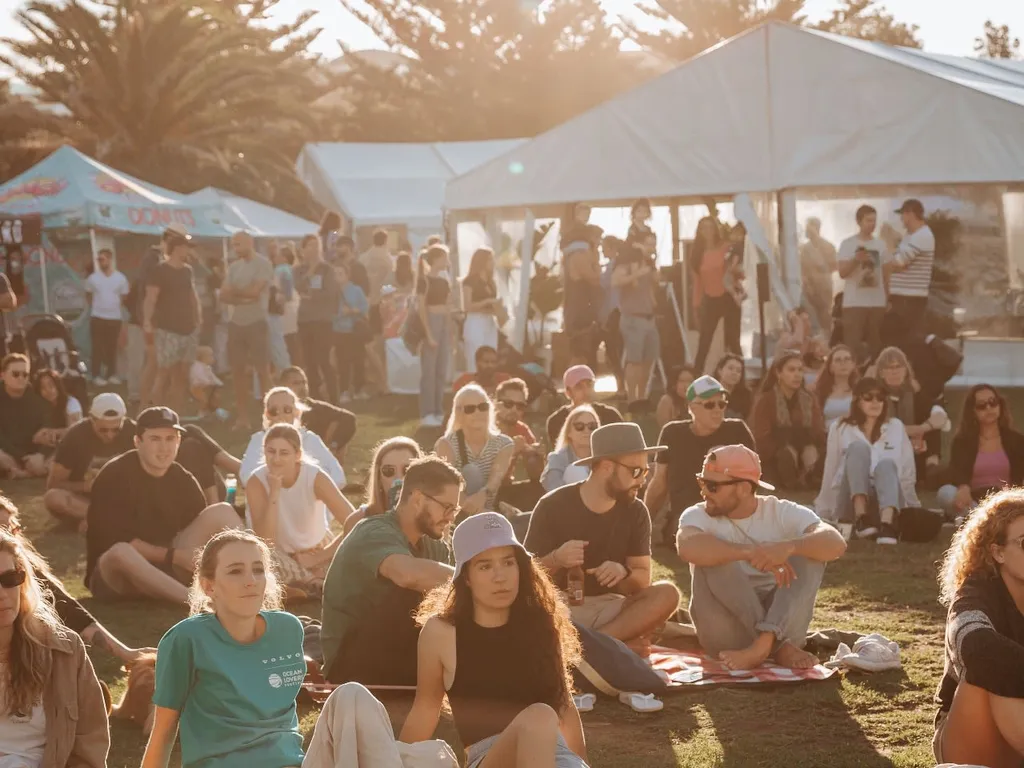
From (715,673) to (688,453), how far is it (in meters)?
2.71

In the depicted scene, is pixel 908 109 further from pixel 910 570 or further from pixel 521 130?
pixel 521 130

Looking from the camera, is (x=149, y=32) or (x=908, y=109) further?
(x=149, y=32)

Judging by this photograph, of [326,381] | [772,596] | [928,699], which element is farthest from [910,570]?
[326,381]

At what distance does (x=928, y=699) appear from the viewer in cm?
686

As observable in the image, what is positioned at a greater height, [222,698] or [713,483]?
[713,483]

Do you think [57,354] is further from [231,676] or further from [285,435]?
[231,676]

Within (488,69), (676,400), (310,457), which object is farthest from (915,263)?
(488,69)

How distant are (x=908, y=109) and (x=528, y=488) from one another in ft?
24.3

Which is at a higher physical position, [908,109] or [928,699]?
[908,109]

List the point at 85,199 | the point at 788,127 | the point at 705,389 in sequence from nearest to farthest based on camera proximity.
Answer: the point at 705,389
the point at 788,127
the point at 85,199

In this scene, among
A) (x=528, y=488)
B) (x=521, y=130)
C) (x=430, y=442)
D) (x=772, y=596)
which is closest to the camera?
(x=772, y=596)

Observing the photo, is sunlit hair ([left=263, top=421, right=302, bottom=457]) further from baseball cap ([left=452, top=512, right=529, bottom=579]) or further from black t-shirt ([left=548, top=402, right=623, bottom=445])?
baseball cap ([left=452, top=512, right=529, bottom=579])

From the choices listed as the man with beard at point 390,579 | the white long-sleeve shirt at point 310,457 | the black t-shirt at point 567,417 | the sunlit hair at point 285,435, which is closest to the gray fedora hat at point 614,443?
the man with beard at point 390,579

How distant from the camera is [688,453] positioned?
990cm
